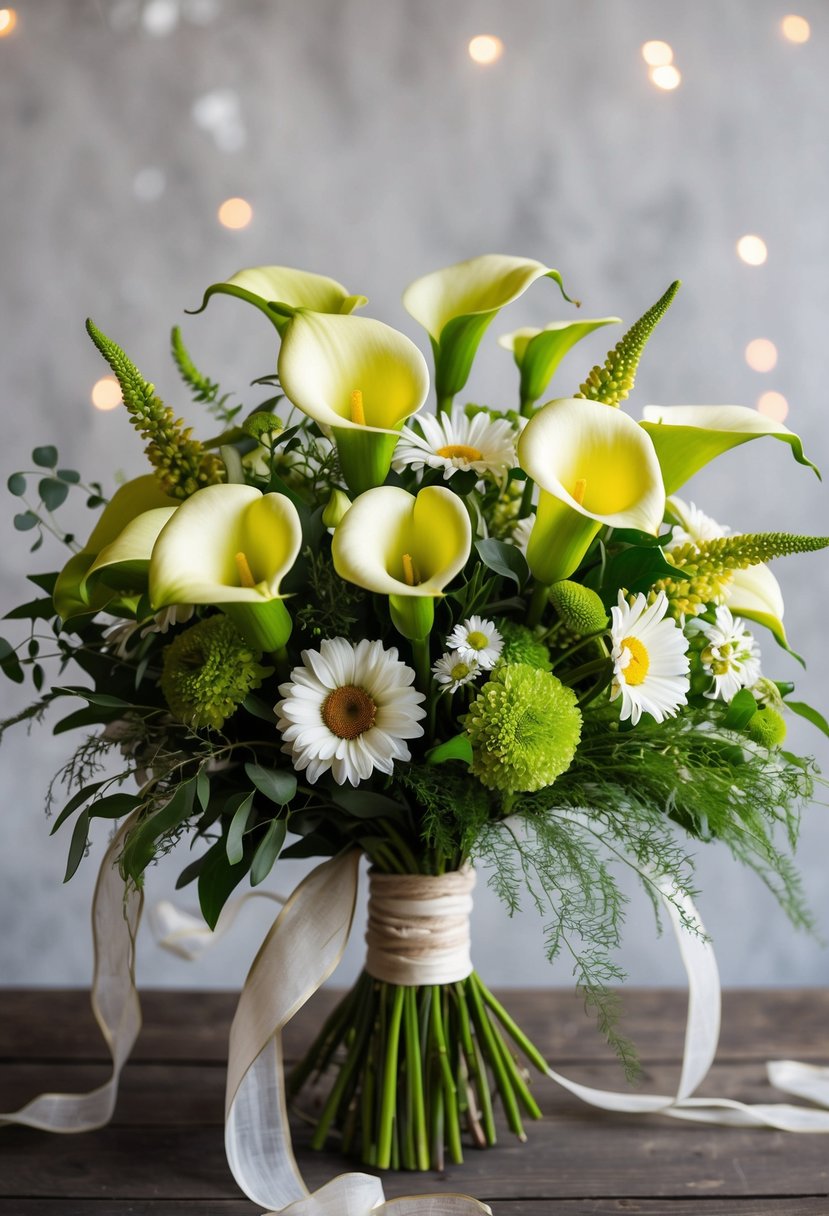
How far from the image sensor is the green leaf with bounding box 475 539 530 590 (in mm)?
542

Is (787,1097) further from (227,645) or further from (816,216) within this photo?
(816,216)

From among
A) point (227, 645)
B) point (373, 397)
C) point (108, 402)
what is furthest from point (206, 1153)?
point (108, 402)

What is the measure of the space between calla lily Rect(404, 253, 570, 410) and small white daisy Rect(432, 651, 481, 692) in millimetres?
182

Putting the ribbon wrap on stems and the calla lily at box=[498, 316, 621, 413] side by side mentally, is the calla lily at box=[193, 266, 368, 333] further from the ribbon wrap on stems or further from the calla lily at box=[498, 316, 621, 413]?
the ribbon wrap on stems

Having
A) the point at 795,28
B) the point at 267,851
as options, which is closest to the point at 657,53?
the point at 795,28

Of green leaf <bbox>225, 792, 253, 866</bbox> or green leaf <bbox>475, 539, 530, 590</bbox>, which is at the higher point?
Result: green leaf <bbox>475, 539, 530, 590</bbox>

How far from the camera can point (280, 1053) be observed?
23.1 inches

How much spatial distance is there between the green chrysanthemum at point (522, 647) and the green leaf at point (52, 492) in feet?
1.04

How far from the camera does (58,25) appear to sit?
1.08m

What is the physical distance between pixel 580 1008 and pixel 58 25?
113 cm

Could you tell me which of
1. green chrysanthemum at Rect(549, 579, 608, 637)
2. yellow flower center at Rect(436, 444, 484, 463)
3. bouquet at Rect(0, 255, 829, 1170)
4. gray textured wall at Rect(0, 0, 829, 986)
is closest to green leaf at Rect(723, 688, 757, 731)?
bouquet at Rect(0, 255, 829, 1170)

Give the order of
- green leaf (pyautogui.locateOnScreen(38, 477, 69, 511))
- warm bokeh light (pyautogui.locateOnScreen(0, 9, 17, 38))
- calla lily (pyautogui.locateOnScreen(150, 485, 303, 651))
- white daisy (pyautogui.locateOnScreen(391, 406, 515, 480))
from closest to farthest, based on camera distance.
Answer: calla lily (pyautogui.locateOnScreen(150, 485, 303, 651))
white daisy (pyautogui.locateOnScreen(391, 406, 515, 480))
green leaf (pyautogui.locateOnScreen(38, 477, 69, 511))
warm bokeh light (pyautogui.locateOnScreen(0, 9, 17, 38))

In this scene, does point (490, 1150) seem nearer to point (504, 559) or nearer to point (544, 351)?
point (504, 559)

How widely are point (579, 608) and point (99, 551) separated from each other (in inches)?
11.1
